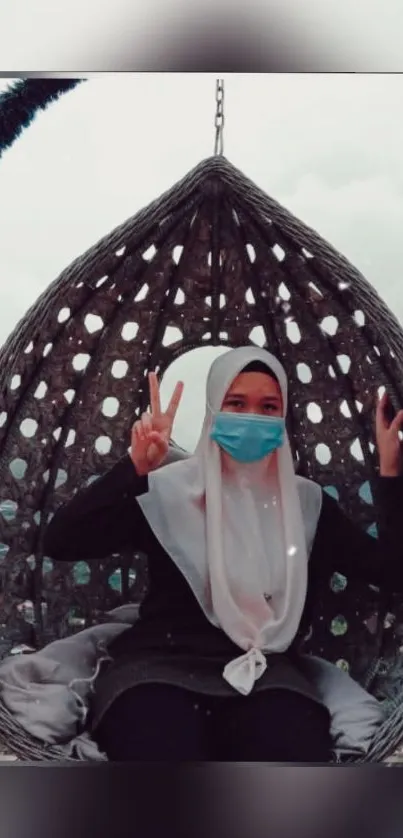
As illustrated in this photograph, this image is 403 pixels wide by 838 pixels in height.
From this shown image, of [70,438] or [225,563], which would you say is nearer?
[225,563]

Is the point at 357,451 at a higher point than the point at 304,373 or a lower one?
lower

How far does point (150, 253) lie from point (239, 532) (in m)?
0.63

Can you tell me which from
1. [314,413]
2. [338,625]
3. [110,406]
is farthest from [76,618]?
[314,413]

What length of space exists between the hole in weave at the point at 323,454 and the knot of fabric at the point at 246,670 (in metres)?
0.43

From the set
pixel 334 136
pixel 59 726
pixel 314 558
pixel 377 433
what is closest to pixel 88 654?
pixel 59 726

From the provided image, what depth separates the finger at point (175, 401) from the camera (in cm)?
239

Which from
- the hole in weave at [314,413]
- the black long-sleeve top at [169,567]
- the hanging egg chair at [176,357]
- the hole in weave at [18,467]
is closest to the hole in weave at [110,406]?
the hanging egg chair at [176,357]

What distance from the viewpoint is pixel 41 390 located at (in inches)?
96.7

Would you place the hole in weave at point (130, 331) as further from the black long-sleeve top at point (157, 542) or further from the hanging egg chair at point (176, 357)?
the black long-sleeve top at point (157, 542)

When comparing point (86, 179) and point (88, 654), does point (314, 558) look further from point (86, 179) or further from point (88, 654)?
point (86, 179)

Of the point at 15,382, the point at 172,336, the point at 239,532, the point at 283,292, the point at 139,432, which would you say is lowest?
the point at 239,532

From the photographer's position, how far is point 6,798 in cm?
242

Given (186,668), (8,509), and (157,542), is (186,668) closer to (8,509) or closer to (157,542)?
(157,542)

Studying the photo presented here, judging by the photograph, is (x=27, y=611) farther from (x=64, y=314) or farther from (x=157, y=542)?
(x=64, y=314)
